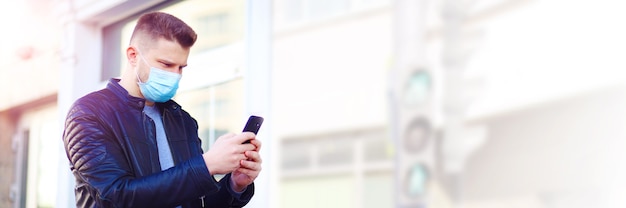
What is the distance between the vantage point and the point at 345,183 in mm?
3066

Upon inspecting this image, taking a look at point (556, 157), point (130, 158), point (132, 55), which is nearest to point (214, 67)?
point (132, 55)

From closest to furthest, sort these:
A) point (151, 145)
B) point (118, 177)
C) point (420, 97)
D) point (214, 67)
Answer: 1. point (118, 177)
2. point (151, 145)
3. point (420, 97)
4. point (214, 67)

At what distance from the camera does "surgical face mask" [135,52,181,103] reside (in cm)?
262

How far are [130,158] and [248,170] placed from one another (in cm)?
31

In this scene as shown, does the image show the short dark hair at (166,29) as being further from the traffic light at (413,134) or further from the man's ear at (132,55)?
the traffic light at (413,134)

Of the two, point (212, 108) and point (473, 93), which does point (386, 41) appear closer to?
point (473, 93)

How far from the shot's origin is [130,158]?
253cm

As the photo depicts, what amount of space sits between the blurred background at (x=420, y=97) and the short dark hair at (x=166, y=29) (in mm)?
642

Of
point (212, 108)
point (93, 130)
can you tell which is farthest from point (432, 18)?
point (212, 108)

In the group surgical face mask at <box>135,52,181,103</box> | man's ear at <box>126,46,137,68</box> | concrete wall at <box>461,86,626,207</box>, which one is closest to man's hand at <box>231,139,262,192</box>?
surgical face mask at <box>135,52,181,103</box>

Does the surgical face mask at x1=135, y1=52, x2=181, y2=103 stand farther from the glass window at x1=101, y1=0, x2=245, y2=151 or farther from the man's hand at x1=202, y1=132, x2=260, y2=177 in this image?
the glass window at x1=101, y1=0, x2=245, y2=151

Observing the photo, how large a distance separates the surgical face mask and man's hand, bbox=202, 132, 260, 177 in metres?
0.26

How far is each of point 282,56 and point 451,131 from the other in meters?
0.93

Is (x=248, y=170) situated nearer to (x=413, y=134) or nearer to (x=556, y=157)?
(x=413, y=134)
